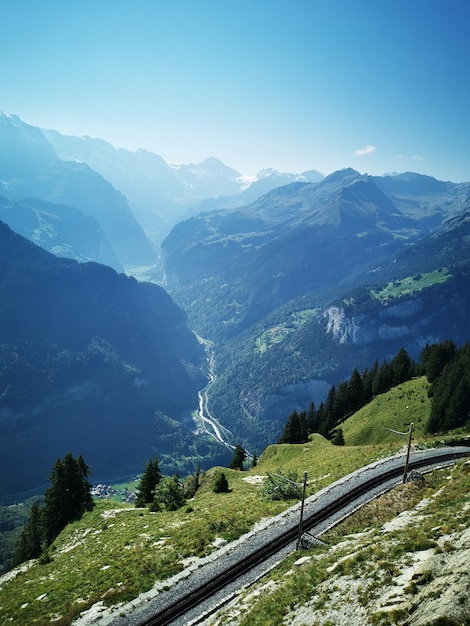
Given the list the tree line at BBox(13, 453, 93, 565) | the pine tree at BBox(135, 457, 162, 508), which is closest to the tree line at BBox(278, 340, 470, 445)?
the pine tree at BBox(135, 457, 162, 508)

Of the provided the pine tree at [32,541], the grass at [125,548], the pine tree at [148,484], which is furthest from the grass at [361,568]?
the pine tree at [32,541]

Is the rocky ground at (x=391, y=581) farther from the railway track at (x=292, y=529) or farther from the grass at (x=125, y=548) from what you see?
the grass at (x=125, y=548)

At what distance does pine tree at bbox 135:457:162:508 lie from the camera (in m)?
65.5

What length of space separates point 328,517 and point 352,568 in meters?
16.0

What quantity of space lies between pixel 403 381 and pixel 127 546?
100 metres

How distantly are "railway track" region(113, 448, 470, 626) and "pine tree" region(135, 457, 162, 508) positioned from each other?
35.6 m

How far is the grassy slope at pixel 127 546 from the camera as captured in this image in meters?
30.5

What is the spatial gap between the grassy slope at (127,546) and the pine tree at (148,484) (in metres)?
3.61

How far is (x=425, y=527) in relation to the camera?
Answer: 77.5ft

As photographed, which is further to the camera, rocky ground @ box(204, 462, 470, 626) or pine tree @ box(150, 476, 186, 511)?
pine tree @ box(150, 476, 186, 511)

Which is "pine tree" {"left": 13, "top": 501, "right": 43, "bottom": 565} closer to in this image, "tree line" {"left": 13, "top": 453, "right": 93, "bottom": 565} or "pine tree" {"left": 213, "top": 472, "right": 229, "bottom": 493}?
"tree line" {"left": 13, "top": 453, "right": 93, "bottom": 565}

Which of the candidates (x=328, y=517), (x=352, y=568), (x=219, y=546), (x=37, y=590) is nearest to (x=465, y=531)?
(x=352, y=568)

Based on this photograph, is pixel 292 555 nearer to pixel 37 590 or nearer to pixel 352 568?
pixel 352 568

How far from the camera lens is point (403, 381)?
117 meters
